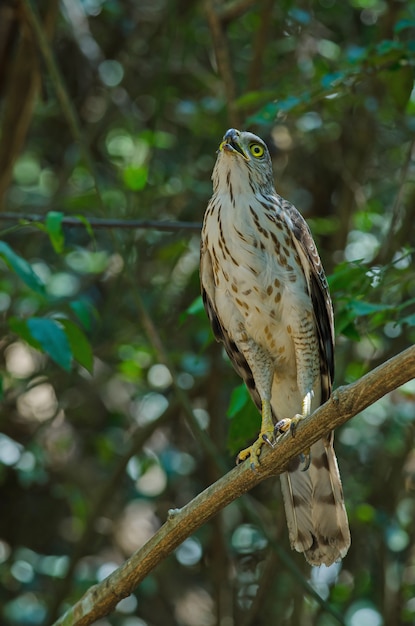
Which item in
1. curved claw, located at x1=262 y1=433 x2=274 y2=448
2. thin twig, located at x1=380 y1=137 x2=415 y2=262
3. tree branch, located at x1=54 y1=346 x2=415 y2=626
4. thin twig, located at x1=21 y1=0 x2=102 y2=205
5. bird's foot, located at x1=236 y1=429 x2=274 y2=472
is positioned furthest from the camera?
thin twig, located at x1=380 y1=137 x2=415 y2=262

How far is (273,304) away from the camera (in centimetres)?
410

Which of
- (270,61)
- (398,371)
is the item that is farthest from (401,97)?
(398,371)

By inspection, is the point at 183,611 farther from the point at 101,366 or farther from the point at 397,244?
the point at 397,244

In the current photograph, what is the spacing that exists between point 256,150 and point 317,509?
1.62 m

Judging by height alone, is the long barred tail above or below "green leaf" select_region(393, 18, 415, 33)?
below

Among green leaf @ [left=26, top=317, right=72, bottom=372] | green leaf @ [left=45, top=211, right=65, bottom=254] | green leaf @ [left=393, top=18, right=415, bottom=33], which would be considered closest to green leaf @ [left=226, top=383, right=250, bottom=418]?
green leaf @ [left=26, top=317, right=72, bottom=372]

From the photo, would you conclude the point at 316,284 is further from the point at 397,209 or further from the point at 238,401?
the point at 397,209

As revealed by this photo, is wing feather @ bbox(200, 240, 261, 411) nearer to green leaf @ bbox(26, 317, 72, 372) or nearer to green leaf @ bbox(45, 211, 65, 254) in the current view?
green leaf @ bbox(45, 211, 65, 254)

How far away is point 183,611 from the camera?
6.61m

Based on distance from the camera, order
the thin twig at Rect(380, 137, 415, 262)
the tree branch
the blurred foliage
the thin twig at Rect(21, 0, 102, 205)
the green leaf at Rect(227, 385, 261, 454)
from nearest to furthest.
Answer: the tree branch
the green leaf at Rect(227, 385, 261, 454)
the thin twig at Rect(21, 0, 102, 205)
the thin twig at Rect(380, 137, 415, 262)
the blurred foliage

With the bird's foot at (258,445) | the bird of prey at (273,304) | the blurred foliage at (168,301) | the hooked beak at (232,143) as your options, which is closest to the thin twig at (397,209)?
the blurred foliage at (168,301)

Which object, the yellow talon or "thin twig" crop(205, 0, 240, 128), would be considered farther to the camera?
"thin twig" crop(205, 0, 240, 128)

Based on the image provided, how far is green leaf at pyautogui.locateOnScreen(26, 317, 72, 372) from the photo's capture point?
3.74 metres

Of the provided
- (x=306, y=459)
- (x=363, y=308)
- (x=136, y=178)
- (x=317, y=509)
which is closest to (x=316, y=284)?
(x=363, y=308)
